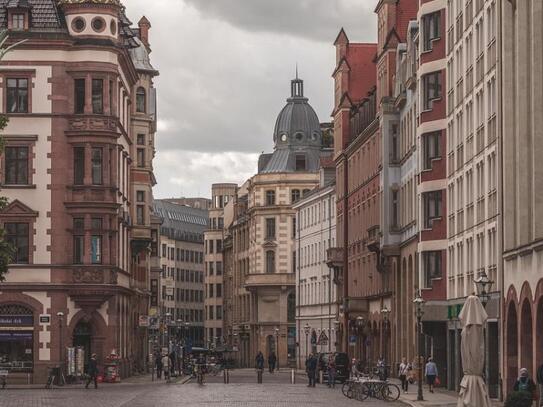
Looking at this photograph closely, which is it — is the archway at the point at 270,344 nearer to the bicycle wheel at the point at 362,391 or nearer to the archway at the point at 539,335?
the bicycle wheel at the point at 362,391

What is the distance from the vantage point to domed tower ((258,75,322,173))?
173000mm

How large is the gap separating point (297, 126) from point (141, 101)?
6825 centimetres

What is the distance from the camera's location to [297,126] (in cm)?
17688

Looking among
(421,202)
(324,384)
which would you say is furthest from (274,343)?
(421,202)

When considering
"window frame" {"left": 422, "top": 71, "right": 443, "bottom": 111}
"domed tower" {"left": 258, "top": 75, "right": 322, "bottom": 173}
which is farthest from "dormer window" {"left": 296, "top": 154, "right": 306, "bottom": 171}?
"window frame" {"left": 422, "top": 71, "right": 443, "bottom": 111}

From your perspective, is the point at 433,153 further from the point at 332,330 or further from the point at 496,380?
the point at 332,330

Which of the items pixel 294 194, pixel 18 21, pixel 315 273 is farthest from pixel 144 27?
pixel 294 194

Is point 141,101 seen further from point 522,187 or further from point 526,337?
point 526,337

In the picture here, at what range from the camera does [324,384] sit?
89062mm

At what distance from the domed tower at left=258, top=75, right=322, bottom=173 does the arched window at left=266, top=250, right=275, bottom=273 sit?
895 centimetres

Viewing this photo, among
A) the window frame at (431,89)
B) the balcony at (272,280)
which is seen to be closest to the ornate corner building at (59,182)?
the window frame at (431,89)

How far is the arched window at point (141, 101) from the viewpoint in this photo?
359 ft

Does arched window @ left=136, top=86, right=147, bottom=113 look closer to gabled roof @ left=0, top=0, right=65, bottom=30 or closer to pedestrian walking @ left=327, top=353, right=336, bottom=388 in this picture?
gabled roof @ left=0, top=0, right=65, bottom=30

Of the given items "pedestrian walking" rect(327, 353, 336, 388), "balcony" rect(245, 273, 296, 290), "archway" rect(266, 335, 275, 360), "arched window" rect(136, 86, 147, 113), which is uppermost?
"arched window" rect(136, 86, 147, 113)
